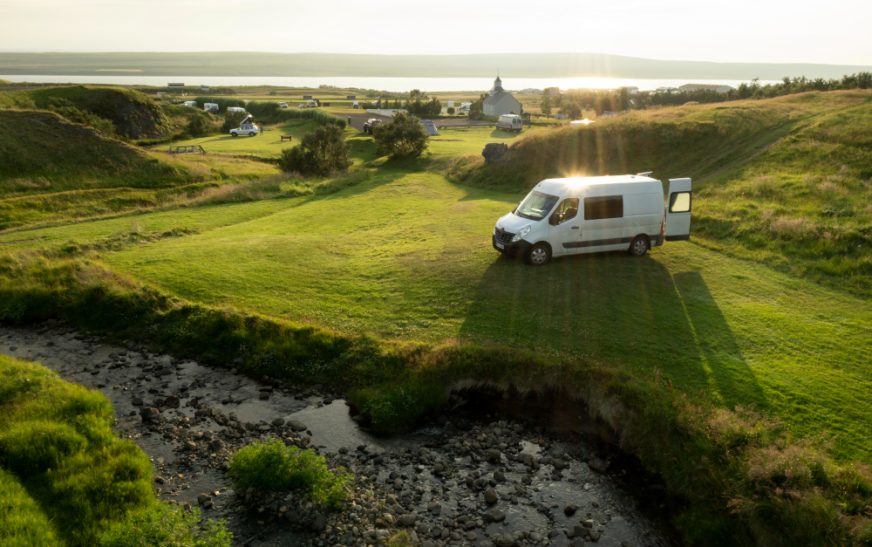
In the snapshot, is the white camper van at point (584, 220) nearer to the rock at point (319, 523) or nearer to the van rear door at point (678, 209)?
the van rear door at point (678, 209)

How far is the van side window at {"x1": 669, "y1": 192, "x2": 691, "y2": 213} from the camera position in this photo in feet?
76.6

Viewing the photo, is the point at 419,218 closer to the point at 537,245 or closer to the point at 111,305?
the point at 537,245

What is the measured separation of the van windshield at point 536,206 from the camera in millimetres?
21453

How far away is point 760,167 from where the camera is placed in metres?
33.5

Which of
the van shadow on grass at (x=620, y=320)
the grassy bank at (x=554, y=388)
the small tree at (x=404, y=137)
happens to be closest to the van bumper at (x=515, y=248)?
the van shadow on grass at (x=620, y=320)

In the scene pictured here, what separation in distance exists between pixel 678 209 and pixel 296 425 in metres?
17.9

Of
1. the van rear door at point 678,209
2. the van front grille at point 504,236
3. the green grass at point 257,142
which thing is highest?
the green grass at point 257,142

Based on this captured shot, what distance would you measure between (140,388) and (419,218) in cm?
1920

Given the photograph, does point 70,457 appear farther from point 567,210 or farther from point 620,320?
point 567,210

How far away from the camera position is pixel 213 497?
11.5 m

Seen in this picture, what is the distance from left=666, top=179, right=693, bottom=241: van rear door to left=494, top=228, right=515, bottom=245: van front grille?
7.21 m

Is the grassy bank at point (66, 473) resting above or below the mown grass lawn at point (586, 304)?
below

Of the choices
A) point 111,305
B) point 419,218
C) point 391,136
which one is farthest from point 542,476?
point 391,136

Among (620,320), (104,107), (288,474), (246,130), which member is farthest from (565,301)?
(246,130)
